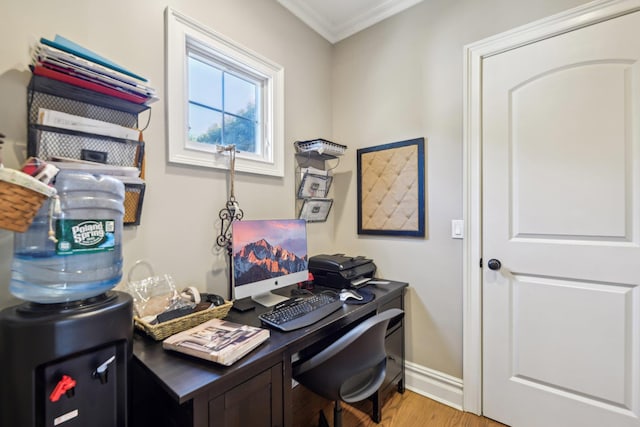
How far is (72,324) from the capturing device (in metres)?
0.81

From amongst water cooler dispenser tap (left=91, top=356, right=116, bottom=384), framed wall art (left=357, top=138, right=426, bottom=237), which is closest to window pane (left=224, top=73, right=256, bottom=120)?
framed wall art (left=357, top=138, right=426, bottom=237)

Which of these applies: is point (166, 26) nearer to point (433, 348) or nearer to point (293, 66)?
point (293, 66)

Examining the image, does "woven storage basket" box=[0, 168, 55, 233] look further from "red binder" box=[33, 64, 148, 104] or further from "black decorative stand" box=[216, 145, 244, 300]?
"black decorative stand" box=[216, 145, 244, 300]

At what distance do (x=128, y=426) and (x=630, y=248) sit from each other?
2.24 m

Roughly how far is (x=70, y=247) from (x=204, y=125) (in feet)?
3.38

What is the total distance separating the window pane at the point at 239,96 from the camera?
1817 millimetres

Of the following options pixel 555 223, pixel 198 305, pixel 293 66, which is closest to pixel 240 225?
pixel 198 305

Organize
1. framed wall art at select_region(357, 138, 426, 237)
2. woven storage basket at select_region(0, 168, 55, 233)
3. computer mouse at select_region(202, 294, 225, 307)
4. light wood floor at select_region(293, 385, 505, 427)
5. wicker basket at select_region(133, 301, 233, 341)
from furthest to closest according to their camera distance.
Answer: framed wall art at select_region(357, 138, 426, 237) → light wood floor at select_region(293, 385, 505, 427) → computer mouse at select_region(202, 294, 225, 307) → wicker basket at select_region(133, 301, 233, 341) → woven storage basket at select_region(0, 168, 55, 233)

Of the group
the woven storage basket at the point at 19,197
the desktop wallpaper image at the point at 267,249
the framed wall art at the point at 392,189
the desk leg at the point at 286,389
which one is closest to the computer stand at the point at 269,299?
the desktop wallpaper image at the point at 267,249

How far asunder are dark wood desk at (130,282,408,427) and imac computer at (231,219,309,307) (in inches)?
8.0

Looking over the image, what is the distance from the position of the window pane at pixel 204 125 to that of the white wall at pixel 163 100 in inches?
7.9

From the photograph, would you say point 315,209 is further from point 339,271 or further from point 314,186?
point 339,271

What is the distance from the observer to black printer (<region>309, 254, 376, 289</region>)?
188 centimetres

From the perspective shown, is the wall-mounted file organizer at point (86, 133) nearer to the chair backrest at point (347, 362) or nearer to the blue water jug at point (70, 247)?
the blue water jug at point (70, 247)
